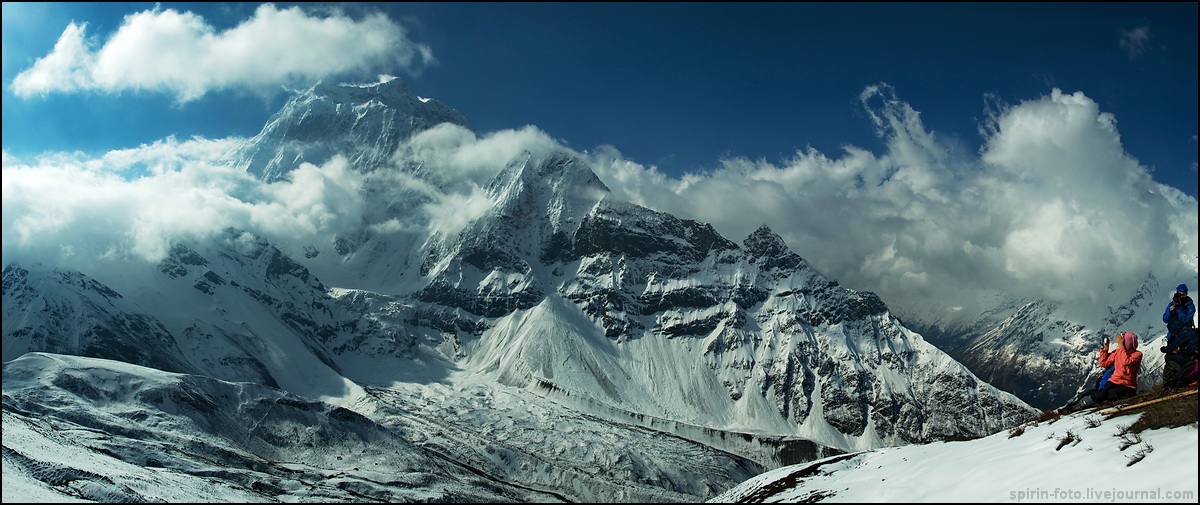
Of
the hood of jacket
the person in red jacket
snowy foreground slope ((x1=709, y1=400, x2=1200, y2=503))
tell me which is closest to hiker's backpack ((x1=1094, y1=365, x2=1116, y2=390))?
the person in red jacket

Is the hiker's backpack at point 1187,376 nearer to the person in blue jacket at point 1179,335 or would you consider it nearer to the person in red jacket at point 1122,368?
the person in blue jacket at point 1179,335

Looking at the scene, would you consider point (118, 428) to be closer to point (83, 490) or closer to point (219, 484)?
point (219, 484)

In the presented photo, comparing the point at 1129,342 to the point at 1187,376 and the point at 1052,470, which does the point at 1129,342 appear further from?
the point at 1052,470

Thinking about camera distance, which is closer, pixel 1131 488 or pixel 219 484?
pixel 1131 488

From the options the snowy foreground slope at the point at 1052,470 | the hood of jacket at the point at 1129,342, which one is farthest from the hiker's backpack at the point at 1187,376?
the snowy foreground slope at the point at 1052,470

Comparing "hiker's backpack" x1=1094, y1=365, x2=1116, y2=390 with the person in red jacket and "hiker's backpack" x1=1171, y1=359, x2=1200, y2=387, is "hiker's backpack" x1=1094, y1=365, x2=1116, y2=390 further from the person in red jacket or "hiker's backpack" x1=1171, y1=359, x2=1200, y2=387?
"hiker's backpack" x1=1171, y1=359, x2=1200, y2=387

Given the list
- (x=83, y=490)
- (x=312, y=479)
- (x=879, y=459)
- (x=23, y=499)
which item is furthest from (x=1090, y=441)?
(x=312, y=479)
